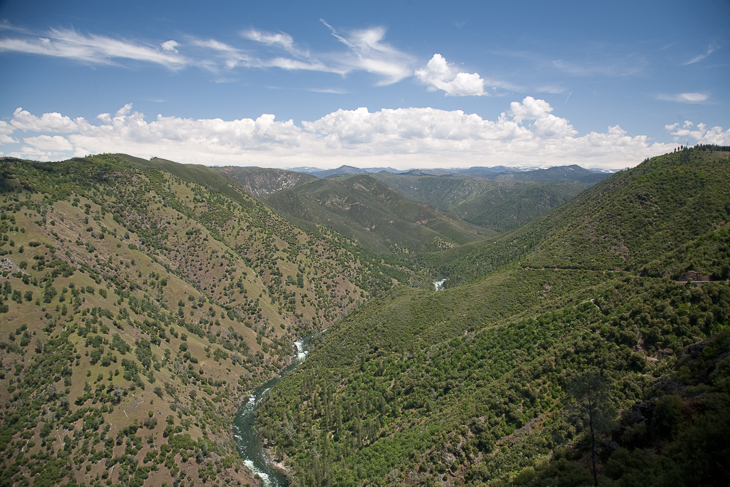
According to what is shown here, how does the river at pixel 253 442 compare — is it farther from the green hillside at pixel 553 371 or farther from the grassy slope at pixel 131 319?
the green hillside at pixel 553 371

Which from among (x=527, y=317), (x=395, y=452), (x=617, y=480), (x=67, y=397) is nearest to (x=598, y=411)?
(x=617, y=480)

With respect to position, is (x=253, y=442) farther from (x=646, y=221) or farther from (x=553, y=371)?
(x=646, y=221)

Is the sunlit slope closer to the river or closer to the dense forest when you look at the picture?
the dense forest

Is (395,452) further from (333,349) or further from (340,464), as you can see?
(333,349)

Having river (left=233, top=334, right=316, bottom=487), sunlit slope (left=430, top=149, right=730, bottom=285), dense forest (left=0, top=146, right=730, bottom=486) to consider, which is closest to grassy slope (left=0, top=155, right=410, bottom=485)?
dense forest (left=0, top=146, right=730, bottom=486)

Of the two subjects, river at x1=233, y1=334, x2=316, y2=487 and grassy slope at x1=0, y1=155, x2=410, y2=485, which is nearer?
grassy slope at x1=0, y1=155, x2=410, y2=485

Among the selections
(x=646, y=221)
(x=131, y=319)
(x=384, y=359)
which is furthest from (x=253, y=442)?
(x=646, y=221)
